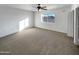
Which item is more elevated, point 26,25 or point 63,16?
point 63,16

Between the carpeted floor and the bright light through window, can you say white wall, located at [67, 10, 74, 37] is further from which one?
the bright light through window

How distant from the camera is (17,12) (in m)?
5.34

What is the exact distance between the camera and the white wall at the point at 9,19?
14.0 ft

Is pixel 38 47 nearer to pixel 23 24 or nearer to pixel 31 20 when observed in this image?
pixel 23 24

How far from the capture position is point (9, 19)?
4719 mm

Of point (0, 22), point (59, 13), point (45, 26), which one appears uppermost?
point (59, 13)

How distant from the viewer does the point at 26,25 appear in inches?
240

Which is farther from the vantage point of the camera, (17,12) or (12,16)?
(17,12)

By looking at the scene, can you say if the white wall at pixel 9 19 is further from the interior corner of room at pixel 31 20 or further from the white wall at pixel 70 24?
the white wall at pixel 70 24
